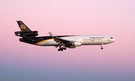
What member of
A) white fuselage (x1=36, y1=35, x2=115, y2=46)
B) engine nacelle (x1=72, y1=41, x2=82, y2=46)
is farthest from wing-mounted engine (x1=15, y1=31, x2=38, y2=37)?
engine nacelle (x1=72, y1=41, x2=82, y2=46)

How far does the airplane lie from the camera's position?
59000mm

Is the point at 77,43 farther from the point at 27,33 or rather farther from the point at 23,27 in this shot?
the point at 23,27

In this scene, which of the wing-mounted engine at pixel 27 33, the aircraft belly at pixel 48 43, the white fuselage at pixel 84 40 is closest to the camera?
the wing-mounted engine at pixel 27 33

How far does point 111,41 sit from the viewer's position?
65.7 m

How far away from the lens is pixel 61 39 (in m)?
57.3

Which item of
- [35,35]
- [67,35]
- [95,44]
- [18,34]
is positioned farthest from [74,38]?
[18,34]

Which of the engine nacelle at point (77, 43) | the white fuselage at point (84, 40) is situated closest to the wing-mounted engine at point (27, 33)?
the white fuselage at point (84, 40)

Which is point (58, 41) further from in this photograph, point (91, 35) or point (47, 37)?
point (91, 35)

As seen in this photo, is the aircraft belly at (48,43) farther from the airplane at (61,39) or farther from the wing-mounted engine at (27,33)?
the wing-mounted engine at (27,33)

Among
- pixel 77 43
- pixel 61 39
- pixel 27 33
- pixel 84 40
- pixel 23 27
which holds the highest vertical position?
pixel 23 27

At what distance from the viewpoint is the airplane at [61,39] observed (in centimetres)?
5900

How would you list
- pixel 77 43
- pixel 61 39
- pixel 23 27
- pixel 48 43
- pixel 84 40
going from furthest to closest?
pixel 23 27 < pixel 84 40 < pixel 48 43 < pixel 77 43 < pixel 61 39

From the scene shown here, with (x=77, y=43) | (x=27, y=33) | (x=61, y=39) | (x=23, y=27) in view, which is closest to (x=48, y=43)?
(x=61, y=39)

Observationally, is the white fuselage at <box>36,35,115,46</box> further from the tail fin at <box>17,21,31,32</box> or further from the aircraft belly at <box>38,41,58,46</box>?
the tail fin at <box>17,21,31,32</box>
